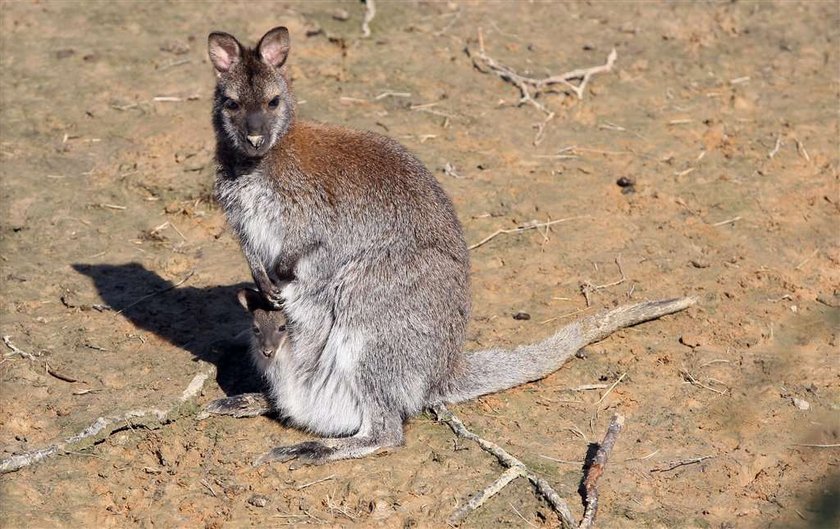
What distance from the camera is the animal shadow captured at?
663 cm

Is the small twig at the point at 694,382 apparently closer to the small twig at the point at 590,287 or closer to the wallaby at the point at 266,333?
the small twig at the point at 590,287

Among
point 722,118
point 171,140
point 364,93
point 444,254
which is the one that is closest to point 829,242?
point 722,118

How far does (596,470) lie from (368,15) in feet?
19.1

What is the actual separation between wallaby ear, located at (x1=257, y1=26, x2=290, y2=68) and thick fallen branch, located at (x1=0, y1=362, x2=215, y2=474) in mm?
1845

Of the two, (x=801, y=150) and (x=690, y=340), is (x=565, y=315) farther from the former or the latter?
(x=801, y=150)

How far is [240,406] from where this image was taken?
616 cm

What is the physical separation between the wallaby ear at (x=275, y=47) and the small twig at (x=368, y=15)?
401 centimetres

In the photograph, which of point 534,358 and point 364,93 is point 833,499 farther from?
point 364,93

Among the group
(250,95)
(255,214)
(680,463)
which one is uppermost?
(250,95)

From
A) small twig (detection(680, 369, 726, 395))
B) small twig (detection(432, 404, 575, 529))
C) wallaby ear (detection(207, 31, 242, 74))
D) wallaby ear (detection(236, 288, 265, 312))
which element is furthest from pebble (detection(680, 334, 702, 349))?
wallaby ear (detection(207, 31, 242, 74))

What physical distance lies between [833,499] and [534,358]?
358cm

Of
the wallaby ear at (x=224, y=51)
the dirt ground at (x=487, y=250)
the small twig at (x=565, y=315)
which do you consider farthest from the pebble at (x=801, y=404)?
the wallaby ear at (x=224, y=51)

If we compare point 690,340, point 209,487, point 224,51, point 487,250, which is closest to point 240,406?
Answer: point 209,487

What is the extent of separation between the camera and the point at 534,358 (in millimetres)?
6328
